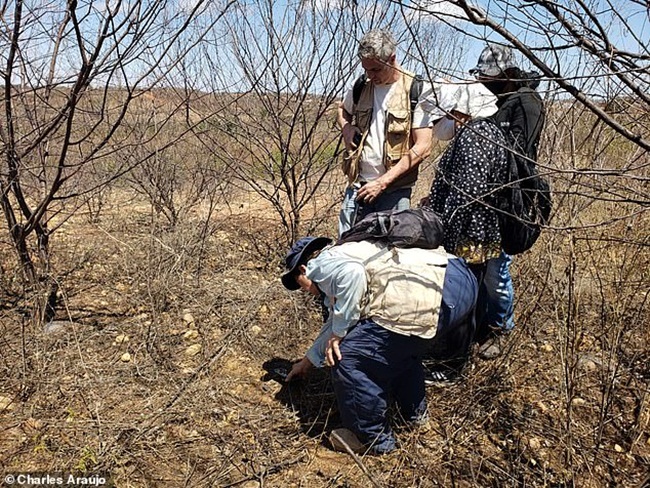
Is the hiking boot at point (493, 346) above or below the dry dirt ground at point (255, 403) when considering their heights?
above

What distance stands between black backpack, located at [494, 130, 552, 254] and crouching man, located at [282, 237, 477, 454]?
1.26 ft

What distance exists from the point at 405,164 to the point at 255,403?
1.35 metres

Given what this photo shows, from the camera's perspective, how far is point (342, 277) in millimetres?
1899

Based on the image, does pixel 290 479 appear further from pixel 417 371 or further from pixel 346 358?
pixel 417 371

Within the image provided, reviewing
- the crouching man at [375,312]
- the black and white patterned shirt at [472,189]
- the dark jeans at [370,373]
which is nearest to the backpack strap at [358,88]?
the black and white patterned shirt at [472,189]

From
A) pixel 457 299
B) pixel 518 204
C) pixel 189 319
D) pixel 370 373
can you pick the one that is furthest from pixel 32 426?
pixel 518 204

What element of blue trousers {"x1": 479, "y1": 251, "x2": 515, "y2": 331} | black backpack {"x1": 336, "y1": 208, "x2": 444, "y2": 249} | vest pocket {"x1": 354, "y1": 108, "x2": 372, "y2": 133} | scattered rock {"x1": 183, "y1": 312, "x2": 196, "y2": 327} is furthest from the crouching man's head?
scattered rock {"x1": 183, "y1": 312, "x2": 196, "y2": 327}

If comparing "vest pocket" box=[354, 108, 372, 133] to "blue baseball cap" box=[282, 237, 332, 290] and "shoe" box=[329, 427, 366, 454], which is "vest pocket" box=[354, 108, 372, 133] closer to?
"blue baseball cap" box=[282, 237, 332, 290]

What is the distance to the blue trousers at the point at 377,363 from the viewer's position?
6.56 feet

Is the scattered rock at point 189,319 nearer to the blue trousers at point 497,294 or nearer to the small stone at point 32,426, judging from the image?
the small stone at point 32,426

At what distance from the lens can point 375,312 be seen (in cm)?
198

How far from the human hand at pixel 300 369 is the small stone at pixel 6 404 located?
3.93 feet

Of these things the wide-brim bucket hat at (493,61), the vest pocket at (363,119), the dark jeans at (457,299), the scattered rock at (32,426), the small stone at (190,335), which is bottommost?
the scattered rock at (32,426)

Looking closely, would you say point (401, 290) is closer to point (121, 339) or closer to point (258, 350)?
point (258, 350)
